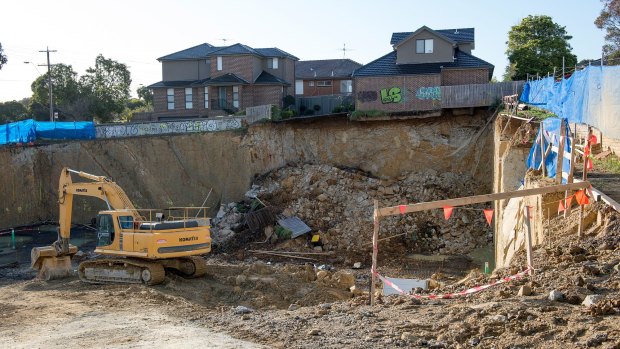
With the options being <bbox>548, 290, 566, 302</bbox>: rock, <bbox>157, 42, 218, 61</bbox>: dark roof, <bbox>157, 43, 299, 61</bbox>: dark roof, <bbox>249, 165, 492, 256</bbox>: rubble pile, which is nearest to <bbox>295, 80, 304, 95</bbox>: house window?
<bbox>157, 43, 299, 61</bbox>: dark roof

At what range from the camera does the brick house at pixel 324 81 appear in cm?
5472

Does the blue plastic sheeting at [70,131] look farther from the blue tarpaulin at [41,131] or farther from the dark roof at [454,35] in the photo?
the dark roof at [454,35]

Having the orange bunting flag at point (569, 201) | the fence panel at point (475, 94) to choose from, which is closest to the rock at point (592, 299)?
the orange bunting flag at point (569, 201)

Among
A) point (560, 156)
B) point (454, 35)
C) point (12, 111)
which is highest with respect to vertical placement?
point (454, 35)

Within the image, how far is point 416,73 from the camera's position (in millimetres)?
41125

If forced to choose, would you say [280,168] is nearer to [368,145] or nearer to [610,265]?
[368,145]

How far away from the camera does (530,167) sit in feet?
68.4

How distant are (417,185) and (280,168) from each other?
24.9 feet

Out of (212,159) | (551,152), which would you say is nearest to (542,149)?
(551,152)

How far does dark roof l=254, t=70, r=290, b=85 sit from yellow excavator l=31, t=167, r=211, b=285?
81.9ft

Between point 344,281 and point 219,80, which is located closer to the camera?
point 344,281

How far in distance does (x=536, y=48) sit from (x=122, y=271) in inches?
1531

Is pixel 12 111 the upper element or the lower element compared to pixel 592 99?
upper

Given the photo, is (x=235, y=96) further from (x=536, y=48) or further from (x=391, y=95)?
(x=536, y=48)
